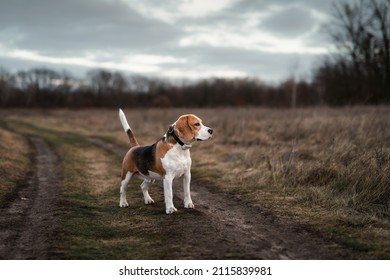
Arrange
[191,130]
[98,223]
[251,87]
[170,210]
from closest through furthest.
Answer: [98,223] < [191,130] < [170,210] < [251,87]

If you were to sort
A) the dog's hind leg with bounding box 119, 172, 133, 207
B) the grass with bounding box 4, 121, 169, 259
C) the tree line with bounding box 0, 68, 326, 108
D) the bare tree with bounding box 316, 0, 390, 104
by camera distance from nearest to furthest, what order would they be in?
the grass with bounding box 4, 121, 169, 259, the dog's hind leg with bounding box 119, 172, 133, 207, the bare tree with bounding box 316, 0, 390, 104, the tree line with bounding box 0, 68, 326, 108

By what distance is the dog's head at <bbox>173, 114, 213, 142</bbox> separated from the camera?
666 cm

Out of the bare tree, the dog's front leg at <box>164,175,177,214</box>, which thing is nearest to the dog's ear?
the dog's front leg at <box>164,175,177,214</box>

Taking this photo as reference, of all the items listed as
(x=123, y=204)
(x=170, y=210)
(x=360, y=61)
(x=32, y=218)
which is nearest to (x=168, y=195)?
(x=170, y=210)

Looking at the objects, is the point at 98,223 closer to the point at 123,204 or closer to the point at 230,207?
the point at 123,204

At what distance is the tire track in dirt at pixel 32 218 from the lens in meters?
5.22

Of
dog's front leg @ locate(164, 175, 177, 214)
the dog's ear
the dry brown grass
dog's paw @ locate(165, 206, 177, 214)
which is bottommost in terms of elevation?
the dry brown grass

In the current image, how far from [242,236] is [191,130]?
209 centimetres

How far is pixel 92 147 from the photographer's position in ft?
57.9

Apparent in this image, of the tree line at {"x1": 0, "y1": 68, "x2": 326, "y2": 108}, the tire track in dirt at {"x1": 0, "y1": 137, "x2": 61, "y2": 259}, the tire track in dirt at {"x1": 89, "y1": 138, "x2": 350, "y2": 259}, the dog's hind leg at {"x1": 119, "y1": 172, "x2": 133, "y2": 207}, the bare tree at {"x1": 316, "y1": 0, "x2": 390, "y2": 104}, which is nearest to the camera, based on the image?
the tire track in dirt at {"x1": 89, "y1": 138, "x2": 350, "y2": 259}

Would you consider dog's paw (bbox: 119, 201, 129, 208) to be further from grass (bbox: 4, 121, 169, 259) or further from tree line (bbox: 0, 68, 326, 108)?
tree line (bbox: 0, 68, 326, 108)

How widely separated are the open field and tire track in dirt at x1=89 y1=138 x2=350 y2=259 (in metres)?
0.01

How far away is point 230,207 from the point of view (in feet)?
24.5
